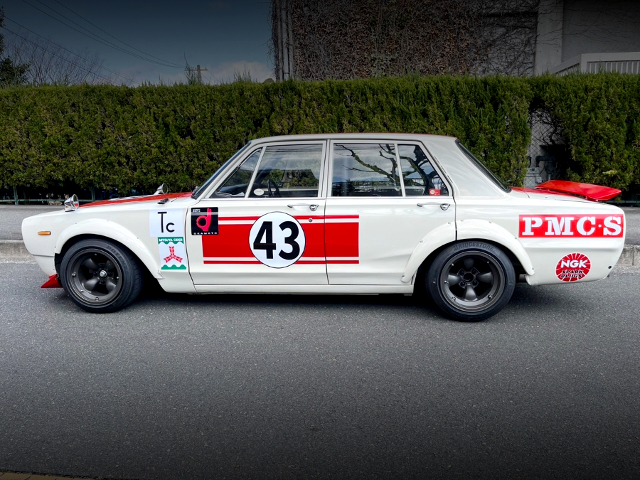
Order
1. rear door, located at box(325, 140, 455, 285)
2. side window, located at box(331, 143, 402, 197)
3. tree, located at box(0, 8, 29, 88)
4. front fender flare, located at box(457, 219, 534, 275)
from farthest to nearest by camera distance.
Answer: tree, located at box(0, 8, 29, 88)
side window, located at box(331, 143, 402, 197)
rear door, located at box(325, 140, 455, 285)
front fender flare, located at box(457, 219, 534, 275)

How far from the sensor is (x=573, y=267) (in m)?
4.57

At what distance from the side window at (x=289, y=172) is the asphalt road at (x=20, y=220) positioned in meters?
4.46

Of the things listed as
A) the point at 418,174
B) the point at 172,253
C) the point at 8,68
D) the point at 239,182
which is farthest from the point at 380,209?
the point at 8,68

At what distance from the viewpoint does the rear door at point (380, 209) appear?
4625 mm

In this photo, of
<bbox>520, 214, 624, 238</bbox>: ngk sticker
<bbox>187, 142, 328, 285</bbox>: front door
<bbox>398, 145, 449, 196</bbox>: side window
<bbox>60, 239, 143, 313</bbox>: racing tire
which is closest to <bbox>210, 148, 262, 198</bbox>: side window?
<bbox>187, 142, 328, 285</bbox>: front door

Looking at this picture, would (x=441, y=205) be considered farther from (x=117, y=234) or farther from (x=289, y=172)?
(x=117, y=234)

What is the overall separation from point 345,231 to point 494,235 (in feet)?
3.79

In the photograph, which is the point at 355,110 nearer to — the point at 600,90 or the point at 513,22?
the point at 600,90

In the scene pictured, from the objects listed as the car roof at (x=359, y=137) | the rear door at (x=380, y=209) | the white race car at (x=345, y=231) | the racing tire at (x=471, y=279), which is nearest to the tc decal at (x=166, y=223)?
the white race car at (x=345, y=231)

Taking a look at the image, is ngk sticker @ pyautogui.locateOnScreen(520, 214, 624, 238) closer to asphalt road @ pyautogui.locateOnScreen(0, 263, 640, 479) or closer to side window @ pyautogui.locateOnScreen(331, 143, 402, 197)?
asphalt road @ pyautogui.locateOnScreen(0, 263, 640, 479)

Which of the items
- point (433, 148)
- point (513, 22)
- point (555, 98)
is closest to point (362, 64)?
point (513, 22)

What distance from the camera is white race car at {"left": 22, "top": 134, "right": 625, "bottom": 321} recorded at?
4551mm

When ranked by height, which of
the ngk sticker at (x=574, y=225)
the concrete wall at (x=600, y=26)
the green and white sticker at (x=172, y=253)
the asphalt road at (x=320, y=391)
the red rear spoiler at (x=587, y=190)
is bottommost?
the asphalt road at (x=320, y=391)

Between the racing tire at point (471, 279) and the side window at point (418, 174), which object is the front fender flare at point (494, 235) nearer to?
the racing tire at point (471, 279)
